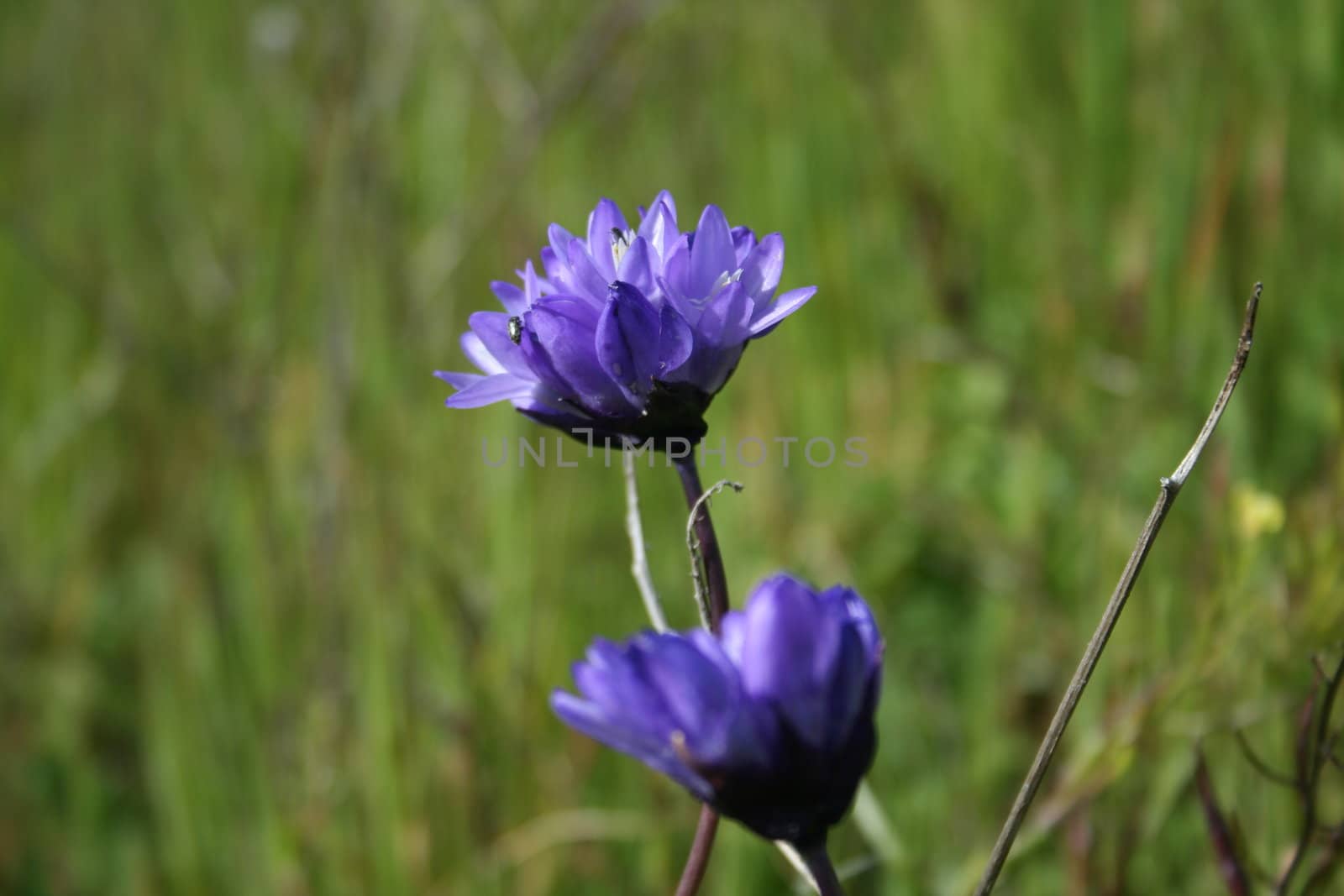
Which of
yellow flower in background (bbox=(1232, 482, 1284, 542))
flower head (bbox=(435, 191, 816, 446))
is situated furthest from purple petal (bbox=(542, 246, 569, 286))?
yellow flower in background (bbox=(1232, 482, 1284, 542))

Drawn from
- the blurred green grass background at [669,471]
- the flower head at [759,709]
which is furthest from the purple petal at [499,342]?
the blurred green grass background at [669,471]

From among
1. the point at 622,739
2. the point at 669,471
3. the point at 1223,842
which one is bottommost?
the point at 1223,842

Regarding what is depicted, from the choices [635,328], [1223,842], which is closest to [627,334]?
[635,328]

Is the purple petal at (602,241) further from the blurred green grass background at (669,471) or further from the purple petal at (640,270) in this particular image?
the blurred green grass background at (669,471)

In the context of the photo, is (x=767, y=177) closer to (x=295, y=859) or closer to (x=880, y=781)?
(x=880, y=781)

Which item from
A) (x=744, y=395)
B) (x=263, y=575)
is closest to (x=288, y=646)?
(x=263, y=575)

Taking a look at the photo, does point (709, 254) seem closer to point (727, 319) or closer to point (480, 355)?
point (727, 319)
